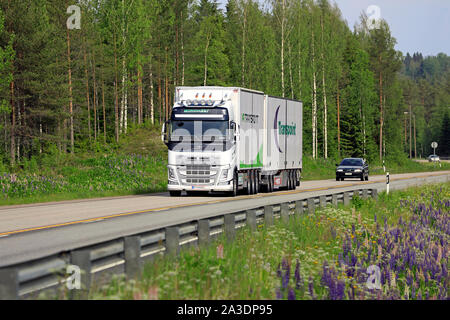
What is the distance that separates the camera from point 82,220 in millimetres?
17438

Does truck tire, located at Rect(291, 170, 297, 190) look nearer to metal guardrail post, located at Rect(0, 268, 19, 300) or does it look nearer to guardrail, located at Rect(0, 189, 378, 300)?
guardrail, located at Rect(0, 189, 378, 300)

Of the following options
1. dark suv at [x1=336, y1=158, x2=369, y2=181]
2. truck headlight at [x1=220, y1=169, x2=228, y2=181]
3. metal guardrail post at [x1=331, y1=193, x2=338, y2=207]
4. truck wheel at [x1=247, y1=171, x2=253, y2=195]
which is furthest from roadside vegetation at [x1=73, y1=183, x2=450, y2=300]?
dark suv at [x1=336, y1=158, x2=369, y2=181]

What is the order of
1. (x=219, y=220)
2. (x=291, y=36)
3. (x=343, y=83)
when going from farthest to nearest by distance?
(x=343, y=83), (x=291, y=36), (x=219, y=220)

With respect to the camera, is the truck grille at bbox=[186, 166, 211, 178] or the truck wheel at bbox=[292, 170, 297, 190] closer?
the truck grille at bbox=[186, 166, 211, 178]

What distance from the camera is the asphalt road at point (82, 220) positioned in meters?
12.7

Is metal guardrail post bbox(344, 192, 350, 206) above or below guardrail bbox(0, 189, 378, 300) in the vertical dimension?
below

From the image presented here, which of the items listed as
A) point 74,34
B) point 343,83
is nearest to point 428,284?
point 74,34

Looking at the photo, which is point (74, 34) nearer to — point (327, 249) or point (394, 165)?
point (394, 165)

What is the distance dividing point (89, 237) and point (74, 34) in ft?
165

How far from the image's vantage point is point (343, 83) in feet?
282

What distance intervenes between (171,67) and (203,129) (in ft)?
150

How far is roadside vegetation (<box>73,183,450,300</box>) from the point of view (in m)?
7.50

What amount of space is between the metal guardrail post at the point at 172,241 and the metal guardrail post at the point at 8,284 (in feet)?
12.3

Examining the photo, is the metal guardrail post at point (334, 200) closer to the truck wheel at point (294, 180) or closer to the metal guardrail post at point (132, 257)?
the metal guardrail post at point (132, 257)
